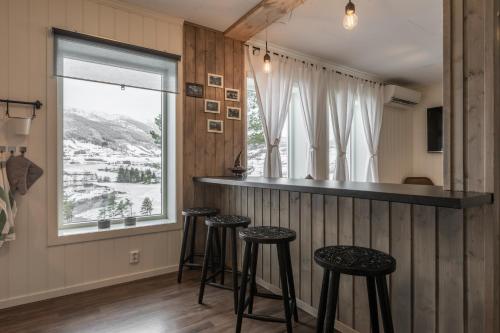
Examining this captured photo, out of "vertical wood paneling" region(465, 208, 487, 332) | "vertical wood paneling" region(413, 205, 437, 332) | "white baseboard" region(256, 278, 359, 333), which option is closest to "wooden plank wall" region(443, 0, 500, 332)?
"vertical wood paneling" region(465, 208, 487, 332)

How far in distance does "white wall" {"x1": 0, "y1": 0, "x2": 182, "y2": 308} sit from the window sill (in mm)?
48

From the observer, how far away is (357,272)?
4.16 feet

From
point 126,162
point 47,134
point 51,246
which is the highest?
point 47,134

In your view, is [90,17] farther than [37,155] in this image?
Yes

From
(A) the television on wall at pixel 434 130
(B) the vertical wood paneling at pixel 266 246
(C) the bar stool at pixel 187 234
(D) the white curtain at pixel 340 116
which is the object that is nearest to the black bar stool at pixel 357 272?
(B) the vertical wood paneling at pixel 266 246

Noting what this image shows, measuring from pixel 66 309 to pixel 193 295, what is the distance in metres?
0.93

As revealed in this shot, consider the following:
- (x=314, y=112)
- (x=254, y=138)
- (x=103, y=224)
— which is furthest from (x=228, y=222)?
(x=314, y=112)

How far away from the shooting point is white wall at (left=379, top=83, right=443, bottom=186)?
5.22 meters

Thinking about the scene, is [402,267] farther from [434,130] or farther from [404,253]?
[434,130]

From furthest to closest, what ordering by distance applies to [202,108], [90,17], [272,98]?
[272,98]
[202,108]
[90,17]

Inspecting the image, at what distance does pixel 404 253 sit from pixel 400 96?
415 cm

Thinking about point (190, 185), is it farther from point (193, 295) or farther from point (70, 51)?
point (70, 51)

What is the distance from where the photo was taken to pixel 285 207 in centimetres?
234

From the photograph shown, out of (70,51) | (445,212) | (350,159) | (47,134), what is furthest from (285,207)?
(350,159)
